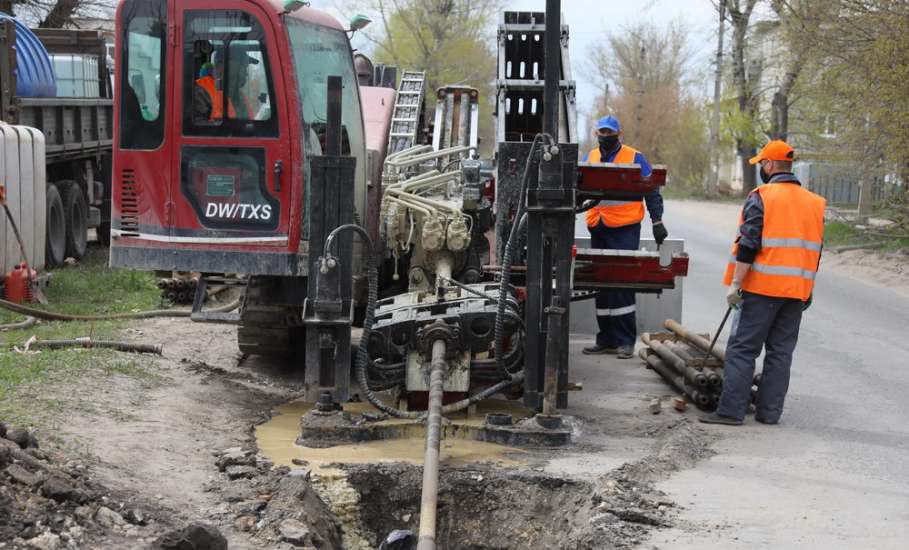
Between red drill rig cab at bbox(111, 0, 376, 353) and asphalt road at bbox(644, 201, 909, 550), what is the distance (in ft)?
10.8

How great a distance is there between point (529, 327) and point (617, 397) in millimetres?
1609

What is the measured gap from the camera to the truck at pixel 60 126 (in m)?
14.0

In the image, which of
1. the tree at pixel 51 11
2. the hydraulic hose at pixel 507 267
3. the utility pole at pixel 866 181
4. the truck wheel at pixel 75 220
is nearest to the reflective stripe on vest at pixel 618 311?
the hydraulic hose at pixel 507 267

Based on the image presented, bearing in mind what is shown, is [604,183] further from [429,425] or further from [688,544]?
[688,544]

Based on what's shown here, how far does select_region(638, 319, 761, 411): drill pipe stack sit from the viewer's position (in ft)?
28.5

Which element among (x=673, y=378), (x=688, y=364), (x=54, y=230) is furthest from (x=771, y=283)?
(x=54, y=230)

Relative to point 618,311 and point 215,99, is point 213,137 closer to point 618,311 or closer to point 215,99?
point 215,99

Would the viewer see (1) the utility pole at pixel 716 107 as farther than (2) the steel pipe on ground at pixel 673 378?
Yes

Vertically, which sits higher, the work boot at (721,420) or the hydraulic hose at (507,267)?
the hydraulic hose at (507,267)

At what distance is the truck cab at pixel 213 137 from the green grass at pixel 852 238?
15.0 metres

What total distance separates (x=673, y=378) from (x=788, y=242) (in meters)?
1.69

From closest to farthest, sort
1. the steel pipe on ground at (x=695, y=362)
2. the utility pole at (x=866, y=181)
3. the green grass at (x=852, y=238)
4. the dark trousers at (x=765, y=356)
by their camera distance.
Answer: the dark trousers at (x=765, y=356) → the steel pipe on ground at (x=695, y=362) → the green grass at (x=852, y=238) → the utility pole at (x=866, y=181)

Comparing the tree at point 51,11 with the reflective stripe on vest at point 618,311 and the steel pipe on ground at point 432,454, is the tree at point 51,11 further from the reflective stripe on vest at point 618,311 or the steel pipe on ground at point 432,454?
the steel pipe on ground at point 432,454

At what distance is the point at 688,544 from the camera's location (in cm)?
571
